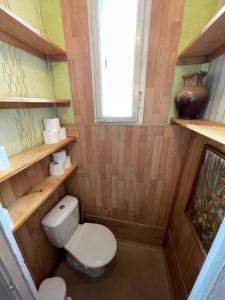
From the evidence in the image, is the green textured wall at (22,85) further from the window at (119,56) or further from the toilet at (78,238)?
the toilet at (78,238)

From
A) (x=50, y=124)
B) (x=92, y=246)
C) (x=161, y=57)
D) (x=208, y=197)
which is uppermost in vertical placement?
A: (x=161, y=57)

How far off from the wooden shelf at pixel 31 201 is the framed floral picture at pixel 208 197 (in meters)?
1.12

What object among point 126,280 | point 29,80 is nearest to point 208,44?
point 29,80

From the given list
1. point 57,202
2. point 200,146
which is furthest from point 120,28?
point 57,202

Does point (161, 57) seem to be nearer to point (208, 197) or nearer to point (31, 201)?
point (208, 197)

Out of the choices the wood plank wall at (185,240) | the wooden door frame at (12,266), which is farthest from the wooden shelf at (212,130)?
the wooden door frame at (12,266)

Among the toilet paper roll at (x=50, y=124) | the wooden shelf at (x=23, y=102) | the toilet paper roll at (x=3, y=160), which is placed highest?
the wooden shelf at (x=23, y=102)

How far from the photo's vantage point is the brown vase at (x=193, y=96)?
967 millimetres

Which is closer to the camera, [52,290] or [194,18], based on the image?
[194,18]

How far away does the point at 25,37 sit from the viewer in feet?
2.95

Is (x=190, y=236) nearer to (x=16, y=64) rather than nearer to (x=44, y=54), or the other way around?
(x=16, y=64)

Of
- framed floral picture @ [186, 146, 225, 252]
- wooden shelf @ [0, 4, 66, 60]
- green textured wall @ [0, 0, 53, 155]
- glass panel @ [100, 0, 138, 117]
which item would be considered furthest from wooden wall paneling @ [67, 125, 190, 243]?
wooden shelf @ [0, 4, 66, 60]

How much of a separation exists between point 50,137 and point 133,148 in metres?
0.76

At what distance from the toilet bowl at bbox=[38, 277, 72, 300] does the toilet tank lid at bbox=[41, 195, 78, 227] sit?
1.63 ft
